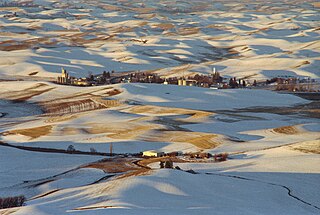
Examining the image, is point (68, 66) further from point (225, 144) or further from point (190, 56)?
point (225, 144)

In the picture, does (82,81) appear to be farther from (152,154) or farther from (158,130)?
(152,154)

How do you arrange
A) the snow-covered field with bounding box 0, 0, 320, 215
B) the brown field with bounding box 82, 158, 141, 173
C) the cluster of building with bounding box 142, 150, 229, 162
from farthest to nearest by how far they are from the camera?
the cluster of building with bounding box 142, 150, 229, 162, the brown field with bounding box 82, 158, 141, 173, the snow-covered field with bounding box 0, 0, 320, 215

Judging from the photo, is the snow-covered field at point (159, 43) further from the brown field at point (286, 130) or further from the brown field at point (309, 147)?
the brown field at point (309, 147)

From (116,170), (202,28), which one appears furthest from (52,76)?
(202,28)

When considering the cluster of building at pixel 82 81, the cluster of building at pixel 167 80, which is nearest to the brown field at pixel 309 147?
the cluster of building at pixel 167 80

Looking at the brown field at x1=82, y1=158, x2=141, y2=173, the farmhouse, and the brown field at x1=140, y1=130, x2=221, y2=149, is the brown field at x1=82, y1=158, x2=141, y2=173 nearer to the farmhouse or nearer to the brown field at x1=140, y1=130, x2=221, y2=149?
the farmhouse

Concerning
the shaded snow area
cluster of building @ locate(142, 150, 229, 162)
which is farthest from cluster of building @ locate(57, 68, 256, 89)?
cluster of building @ locate(142, 150, 229, 162)

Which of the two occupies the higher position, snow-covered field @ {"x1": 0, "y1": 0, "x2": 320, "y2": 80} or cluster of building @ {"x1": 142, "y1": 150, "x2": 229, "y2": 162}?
snow-covered field @ {"x1": 0, "y1": 0, "x2": 320, "y2": 80}
